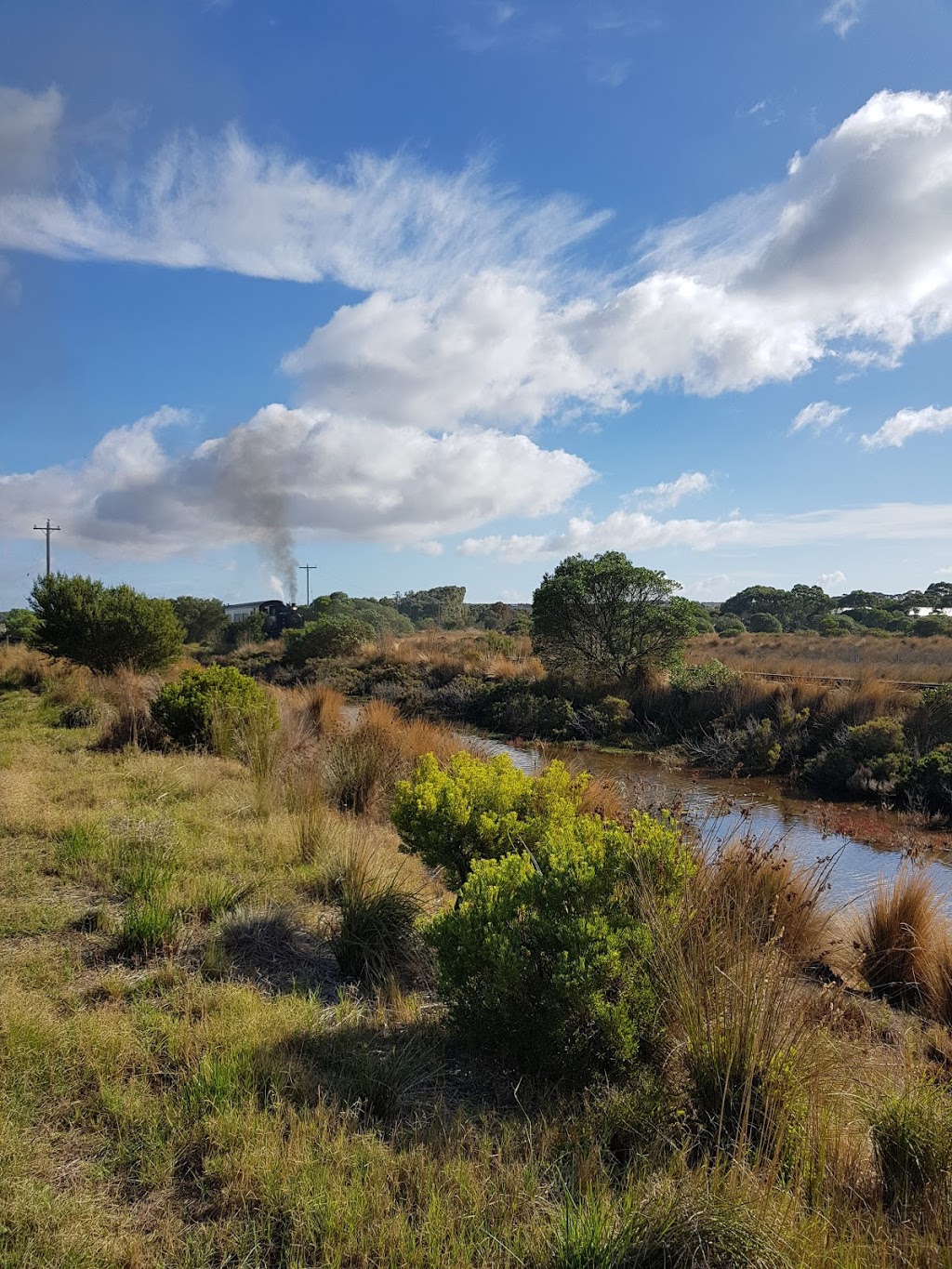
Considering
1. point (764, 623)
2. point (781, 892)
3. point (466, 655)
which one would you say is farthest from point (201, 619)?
point (781, 892)

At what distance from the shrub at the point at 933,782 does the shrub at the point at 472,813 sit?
24.4ft

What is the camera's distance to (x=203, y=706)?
10.4m

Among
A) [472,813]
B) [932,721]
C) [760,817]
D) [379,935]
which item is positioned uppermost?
[472,813]

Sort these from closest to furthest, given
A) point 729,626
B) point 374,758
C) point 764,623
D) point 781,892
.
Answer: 1. point 781,892
2. point 374,758
3. point 729,626
4. point 764,623

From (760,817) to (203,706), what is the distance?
24.3 ft

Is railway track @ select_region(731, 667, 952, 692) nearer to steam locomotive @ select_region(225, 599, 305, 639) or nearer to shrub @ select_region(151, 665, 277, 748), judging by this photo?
shrub @ select_region(151, 665, 277, 748)

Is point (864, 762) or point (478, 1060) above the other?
point (478, 1060)

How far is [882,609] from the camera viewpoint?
4428 centimetres

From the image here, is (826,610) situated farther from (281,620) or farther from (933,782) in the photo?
(933,782)

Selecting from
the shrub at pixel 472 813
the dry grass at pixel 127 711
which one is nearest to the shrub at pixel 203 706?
the dry grass at pixel 127 711

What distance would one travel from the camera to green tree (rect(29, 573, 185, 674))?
55.5ft

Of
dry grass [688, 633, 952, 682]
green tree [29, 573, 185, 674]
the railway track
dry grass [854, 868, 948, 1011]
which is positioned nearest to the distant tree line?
dry grass [688, 633, 952, 682]

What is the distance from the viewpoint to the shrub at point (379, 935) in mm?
4293

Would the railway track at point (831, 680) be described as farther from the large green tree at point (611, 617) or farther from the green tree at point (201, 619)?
the green tree at point (201, 619)
